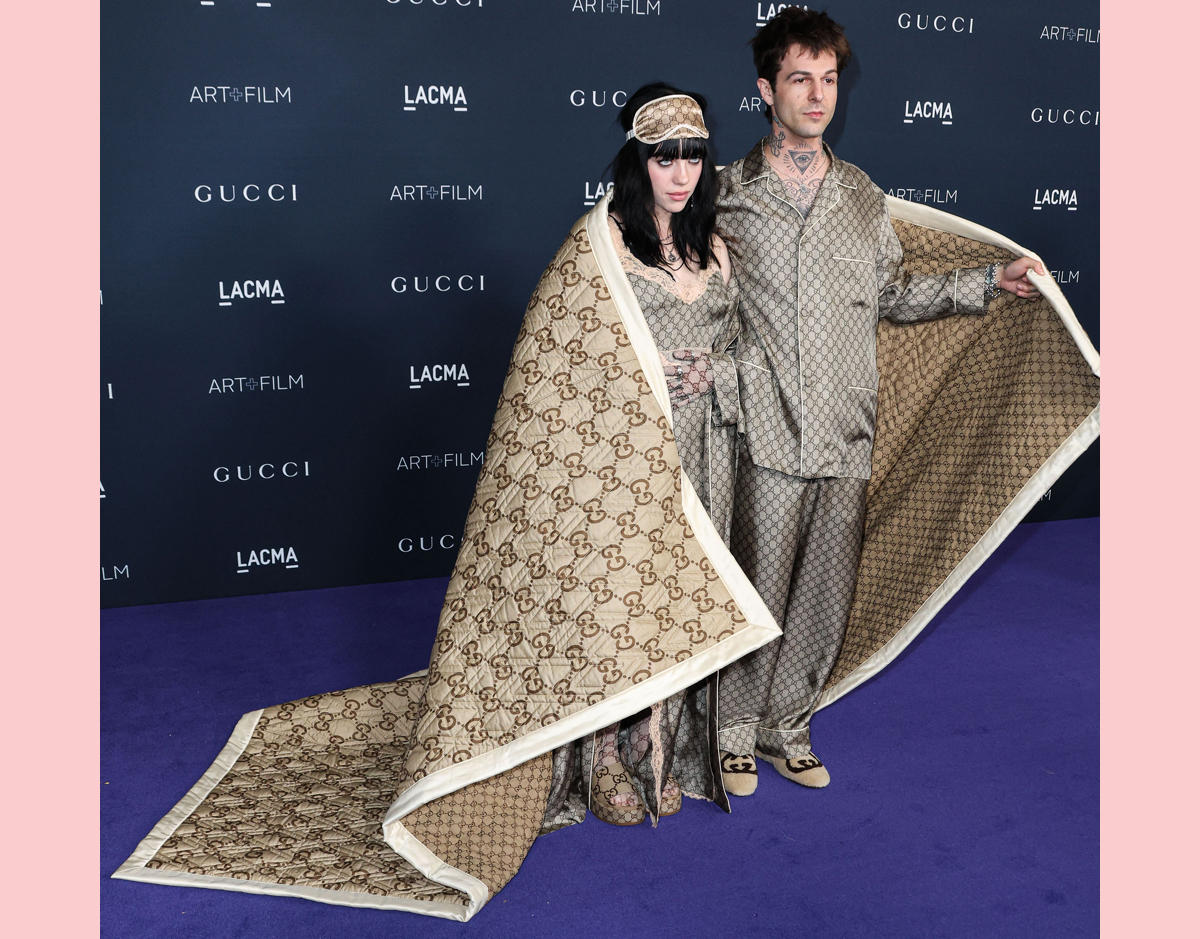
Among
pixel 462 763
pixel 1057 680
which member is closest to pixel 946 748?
pixel 1057 680

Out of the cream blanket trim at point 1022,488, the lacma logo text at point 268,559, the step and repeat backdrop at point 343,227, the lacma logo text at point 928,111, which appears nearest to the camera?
the cream blanket trim at point 1022,488

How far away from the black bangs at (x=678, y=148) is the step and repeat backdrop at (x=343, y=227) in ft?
4.53

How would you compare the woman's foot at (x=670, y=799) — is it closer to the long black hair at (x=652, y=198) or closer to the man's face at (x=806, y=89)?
the long black hair at (x=652, y=198)

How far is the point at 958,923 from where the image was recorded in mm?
2133

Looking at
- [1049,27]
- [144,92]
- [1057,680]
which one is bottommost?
[1057,680]

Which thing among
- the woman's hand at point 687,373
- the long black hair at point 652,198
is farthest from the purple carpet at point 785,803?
the long black hair at point 652,198

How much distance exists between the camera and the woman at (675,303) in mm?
2189

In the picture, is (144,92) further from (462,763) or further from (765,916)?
(765,916)

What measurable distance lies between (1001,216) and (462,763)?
3.59 meters

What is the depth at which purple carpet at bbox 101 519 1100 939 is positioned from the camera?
2137mm

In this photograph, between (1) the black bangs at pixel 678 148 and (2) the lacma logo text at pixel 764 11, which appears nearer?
(1) the black bangs at pixel 678 148

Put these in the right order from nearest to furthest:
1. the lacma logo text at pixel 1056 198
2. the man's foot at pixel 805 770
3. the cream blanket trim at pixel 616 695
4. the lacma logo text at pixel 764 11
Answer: the cream blanket trim at pixel 616 695, the man's foot at pixel 805 770, the lacma logo text at pixel 764 11, the lacma logo text at pixel 1056 198

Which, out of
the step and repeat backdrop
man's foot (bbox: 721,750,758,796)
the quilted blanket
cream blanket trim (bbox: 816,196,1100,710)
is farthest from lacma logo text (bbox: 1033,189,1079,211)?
man's foot (bbox: 721,750,758,796)

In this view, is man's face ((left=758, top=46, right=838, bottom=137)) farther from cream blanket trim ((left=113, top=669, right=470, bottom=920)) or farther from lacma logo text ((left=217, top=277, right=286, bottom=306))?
lacma logo text ((left=217, top=277, right=286, bottom=306))
